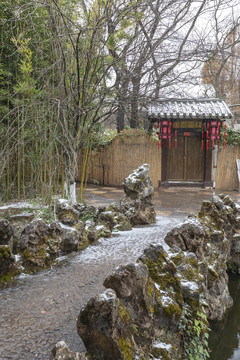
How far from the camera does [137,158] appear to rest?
9.98 m

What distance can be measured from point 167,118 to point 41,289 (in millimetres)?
7574

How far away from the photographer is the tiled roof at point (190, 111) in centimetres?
910

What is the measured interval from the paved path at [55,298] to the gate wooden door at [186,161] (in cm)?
616

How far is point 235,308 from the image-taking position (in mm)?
4137

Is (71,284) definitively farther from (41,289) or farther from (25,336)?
(25,336)

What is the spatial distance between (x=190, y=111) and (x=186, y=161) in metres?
1.68

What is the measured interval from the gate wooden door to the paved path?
242 inches

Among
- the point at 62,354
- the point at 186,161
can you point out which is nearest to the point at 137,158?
the point at 186,161

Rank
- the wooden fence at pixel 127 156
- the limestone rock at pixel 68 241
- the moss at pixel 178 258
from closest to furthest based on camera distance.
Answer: the moss at pixel 178 258, the limestone rock at pixel 68 241, the wooden fence at pixel 127 156

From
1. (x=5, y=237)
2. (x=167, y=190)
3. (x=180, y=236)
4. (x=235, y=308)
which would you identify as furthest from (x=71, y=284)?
(x=167, y=190)

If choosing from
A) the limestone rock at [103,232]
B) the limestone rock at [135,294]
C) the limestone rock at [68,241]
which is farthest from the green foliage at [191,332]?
the limestone rock at [103,232]

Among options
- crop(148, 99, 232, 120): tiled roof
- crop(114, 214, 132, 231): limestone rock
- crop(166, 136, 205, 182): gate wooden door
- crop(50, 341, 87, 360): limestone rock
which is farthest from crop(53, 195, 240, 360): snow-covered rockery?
crop(166, 136, 205, 182): gate wooden door

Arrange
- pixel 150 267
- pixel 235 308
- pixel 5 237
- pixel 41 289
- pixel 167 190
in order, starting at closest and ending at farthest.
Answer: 1. pixel 150 267
2. pixel 41 289
3. pixel 5 237
4. pixel 235 308
5. pixel 167 190

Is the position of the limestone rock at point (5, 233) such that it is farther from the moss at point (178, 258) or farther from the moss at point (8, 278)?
the moss at point (178, 258)
